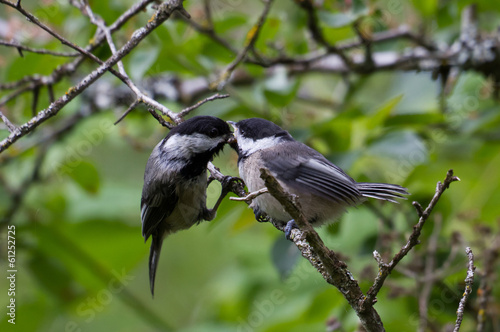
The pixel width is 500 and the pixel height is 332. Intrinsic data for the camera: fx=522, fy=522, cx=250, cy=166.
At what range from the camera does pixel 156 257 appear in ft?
9.43

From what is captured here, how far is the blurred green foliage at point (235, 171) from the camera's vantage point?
2.80 metres

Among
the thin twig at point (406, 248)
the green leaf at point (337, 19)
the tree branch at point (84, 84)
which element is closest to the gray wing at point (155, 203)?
the tree branch at point (84, 84)

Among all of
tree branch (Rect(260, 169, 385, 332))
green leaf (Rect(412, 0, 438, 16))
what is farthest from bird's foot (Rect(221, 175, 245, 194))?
green leaf (Rect(412, 0, 438, 16))

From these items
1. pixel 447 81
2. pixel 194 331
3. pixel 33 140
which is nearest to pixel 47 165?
pixel 33 140

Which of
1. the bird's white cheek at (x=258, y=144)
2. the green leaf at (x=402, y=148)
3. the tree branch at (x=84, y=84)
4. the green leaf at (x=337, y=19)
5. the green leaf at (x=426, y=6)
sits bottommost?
the tree branch at (x=84, y=84)

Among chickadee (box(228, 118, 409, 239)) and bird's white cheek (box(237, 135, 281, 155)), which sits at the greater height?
bird's white cheek (box(237, 135, 281, 155))

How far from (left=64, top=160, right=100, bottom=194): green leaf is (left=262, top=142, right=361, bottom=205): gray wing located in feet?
4.40

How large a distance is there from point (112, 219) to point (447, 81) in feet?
8.11

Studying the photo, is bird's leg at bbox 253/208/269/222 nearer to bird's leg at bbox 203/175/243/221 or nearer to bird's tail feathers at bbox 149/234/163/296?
bird's leg at bbox 203/175/243/221

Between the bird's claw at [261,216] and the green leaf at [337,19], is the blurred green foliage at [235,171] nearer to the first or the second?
the green leaf at [337,19]

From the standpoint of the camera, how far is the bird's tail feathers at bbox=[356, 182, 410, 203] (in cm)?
207

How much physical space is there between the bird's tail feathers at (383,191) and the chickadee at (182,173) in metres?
0.65

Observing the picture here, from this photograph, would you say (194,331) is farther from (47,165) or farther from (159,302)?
(159,302)

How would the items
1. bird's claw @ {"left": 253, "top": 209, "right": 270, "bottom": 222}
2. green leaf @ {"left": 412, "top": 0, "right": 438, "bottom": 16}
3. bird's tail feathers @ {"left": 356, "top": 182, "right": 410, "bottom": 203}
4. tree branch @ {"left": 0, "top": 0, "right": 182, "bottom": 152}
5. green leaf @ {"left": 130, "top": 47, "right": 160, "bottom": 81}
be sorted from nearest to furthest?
tree branch @ {"left": 0, "top": 0, "right": 182, "bottom": 152} → bird's tail feathers @ {"left": 356, "top": 182, "right": 410, "bottom": 203} → bird's claw @ {"left": 253, "top": 209, "right": 270, "bottom": 222} → green leaf @ {"left": 130, "top": 47, "right": 160, "bottom": 81} → green leaf @ {"left": 412, "top": 0, "right": 438, "bottom": 16}
